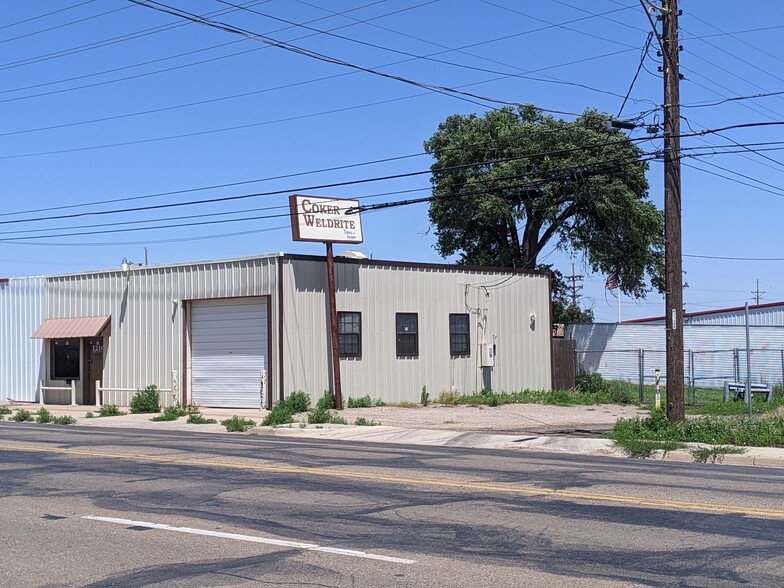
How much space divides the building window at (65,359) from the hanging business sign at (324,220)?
1136 centimetres

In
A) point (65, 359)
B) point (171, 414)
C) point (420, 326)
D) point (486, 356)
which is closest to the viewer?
point (171, 414)

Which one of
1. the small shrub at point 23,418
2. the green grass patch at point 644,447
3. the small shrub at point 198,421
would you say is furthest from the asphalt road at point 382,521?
the small shrub at point 23,418

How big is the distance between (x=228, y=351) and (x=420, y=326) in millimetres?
6316

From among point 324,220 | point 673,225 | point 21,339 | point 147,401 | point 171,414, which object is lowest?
point 171,414

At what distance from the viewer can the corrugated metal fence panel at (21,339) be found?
35469 millimetres

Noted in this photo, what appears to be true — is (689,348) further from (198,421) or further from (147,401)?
(198,421)

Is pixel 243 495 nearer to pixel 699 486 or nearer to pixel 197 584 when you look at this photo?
pixel 197 584

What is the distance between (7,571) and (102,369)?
2595cm

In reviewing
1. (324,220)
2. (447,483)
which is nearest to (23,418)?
(324,220)

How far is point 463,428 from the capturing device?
23.9m

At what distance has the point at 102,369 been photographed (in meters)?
32.9

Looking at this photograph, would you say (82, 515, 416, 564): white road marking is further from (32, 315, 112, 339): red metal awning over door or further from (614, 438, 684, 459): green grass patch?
(32, 315, 112, 339): red metal awning over door

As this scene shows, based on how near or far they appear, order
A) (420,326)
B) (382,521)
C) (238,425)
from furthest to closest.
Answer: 1. (420,326)
2. (238,425)
3. (382,521)

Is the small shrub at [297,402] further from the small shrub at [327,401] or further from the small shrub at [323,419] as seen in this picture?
the small shrub at [323,419]
